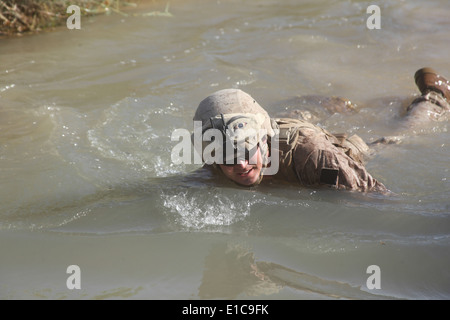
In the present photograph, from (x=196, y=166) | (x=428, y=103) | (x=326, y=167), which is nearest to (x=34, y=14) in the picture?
(x=196, y=166)

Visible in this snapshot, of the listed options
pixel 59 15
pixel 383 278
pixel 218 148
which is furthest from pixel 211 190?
pixel 59 15

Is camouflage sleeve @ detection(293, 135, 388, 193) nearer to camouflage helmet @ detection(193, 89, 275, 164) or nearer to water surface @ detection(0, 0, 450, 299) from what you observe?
water surface @ detection(0, 0, 450, 299)

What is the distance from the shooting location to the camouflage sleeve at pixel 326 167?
375cm

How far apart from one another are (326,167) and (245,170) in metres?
0.53

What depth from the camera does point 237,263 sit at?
3.13m

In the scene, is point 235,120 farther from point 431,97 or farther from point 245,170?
point 431,97

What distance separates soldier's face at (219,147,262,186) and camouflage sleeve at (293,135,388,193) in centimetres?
29

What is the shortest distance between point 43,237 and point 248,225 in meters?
1.22

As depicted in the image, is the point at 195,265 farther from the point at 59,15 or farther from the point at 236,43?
the point at 59,15

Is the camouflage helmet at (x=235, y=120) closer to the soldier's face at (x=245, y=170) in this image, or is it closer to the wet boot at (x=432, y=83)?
the soldier's face at (x=245, y=170)

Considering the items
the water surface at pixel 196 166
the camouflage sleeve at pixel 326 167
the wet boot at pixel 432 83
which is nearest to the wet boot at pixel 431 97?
the wet boot at pixel 432 83

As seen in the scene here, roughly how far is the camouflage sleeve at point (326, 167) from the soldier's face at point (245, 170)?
29 cm

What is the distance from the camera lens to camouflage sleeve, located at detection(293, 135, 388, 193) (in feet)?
12.3

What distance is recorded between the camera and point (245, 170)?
145 inches
